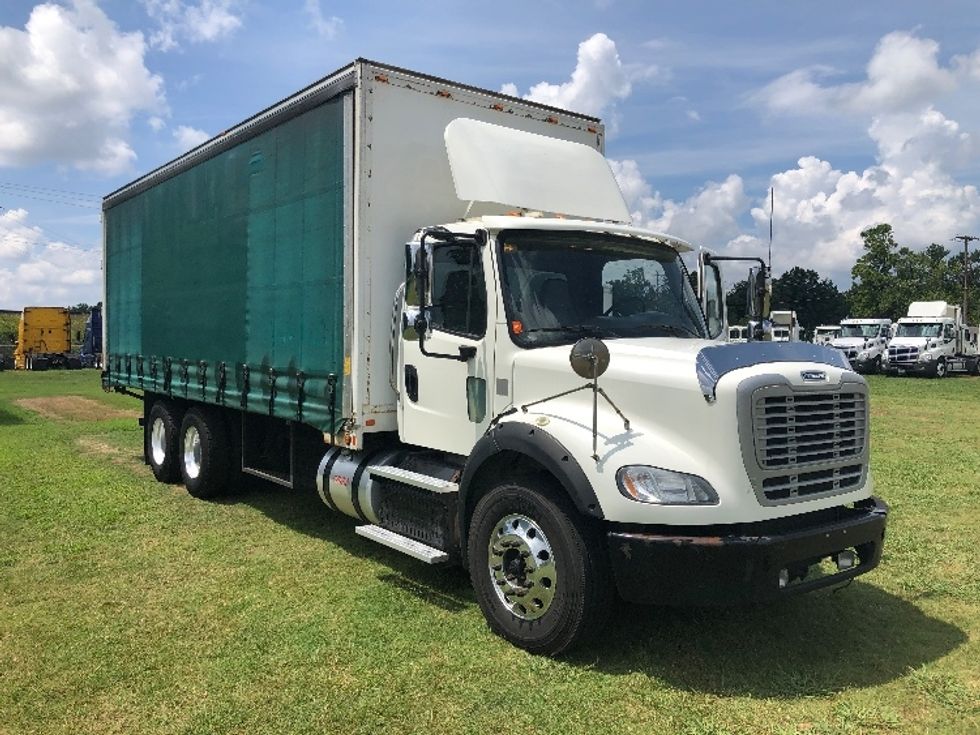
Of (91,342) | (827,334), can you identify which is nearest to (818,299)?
(827,334)

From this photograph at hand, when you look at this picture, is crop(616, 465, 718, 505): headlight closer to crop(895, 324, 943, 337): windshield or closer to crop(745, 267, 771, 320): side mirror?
crop(745, 267, 771, 320): side mirror

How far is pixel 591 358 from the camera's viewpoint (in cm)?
429

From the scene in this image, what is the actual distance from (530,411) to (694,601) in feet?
4.75

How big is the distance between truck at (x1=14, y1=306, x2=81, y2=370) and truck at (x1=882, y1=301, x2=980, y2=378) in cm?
3779

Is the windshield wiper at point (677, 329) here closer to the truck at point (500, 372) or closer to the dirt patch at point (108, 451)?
the truck at point (500, 372)

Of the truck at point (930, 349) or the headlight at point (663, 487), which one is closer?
the headlight at point (663, 487)

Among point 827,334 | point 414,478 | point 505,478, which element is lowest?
point 414,478

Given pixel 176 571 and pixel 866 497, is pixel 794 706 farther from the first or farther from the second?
pixel 176 571

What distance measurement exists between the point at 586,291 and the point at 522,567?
6.07 ft

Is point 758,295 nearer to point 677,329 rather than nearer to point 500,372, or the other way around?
point 677,329

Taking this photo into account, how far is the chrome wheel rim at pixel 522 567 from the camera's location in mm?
4637

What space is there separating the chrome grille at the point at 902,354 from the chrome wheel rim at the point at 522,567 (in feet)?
104

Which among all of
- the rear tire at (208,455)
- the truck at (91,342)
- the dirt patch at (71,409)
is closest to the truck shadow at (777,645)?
the rear tire at (208,455)

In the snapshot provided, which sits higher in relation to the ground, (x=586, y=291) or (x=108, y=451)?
(x=586, y=291)
